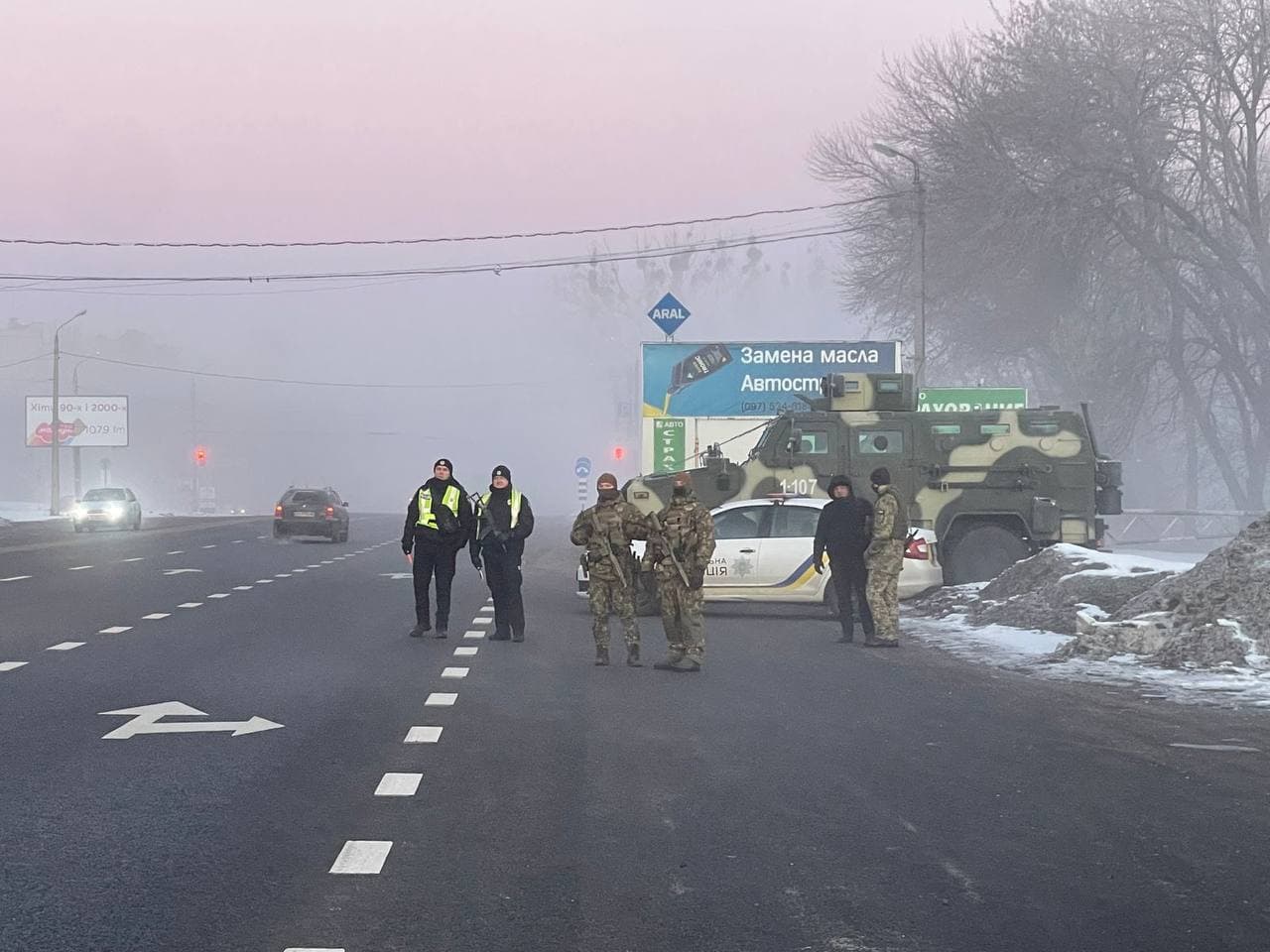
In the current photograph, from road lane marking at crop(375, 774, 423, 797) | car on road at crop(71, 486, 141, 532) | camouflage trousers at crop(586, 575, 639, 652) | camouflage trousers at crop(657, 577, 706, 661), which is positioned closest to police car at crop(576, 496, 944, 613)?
camouflage trousers at crop(586, 575, 639, 652)

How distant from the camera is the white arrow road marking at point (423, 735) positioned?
33.0 ft

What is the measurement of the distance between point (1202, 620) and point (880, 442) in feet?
30.6

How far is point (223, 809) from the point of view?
25.8 feet

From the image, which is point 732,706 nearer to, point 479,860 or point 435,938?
point 479,860

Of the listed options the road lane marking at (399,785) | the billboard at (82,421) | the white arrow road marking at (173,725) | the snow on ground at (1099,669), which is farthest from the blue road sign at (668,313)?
the billboard at (82,421)

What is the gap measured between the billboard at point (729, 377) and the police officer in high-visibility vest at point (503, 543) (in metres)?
19.3

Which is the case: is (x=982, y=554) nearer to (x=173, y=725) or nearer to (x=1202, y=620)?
(x=1202, y=620)

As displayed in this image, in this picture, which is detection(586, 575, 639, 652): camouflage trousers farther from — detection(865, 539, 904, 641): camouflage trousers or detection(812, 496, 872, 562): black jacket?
detection(865, 539, 904, 641): camouflage trousers

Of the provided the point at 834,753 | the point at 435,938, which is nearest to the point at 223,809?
the point at 435,938

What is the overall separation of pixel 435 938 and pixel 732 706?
21.0ft

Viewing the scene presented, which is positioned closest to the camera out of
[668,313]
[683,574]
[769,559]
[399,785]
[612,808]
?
[612,808]

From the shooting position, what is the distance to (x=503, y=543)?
53.9 feet

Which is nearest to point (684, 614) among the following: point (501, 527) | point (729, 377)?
point (501, 527)

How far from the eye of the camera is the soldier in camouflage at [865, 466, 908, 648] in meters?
16.9
